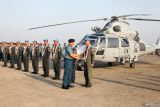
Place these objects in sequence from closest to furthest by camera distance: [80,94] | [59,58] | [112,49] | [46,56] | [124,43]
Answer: [80,94], [59,58], [46,56], [112,49], [124,43]

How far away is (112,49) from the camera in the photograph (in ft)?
54.8

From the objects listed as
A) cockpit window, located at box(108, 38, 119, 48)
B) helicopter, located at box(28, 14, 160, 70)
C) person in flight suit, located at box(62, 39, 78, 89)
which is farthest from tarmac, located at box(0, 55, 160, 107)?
cockpit window, located at box(108, 38, 119, 48)

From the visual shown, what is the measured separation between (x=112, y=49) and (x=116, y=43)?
23.5 inches

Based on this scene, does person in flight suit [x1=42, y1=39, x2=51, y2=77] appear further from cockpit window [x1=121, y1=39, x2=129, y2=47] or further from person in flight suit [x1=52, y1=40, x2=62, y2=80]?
cockpit window [x1=121, y1=39, x2=129, y2=47]

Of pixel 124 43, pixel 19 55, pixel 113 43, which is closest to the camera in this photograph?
pixel 19 55

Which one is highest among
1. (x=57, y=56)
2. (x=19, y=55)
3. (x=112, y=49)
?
(x=112, y=49)

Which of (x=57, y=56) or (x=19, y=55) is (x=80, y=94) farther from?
(x=19, y=55)

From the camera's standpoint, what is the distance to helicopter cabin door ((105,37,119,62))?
1648 cm

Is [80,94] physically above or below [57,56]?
below

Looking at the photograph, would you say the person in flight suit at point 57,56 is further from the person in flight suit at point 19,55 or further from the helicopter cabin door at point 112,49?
the helicopter cabin door at point 112,49

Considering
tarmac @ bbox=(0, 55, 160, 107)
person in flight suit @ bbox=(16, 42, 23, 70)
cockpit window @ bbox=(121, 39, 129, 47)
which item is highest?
cockpit window @ bbox=(121, 39, 129, 47)

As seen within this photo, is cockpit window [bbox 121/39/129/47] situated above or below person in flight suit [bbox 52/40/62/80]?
above

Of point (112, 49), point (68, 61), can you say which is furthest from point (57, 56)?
point (112, 49)

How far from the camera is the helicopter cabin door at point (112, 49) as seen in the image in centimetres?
1648
